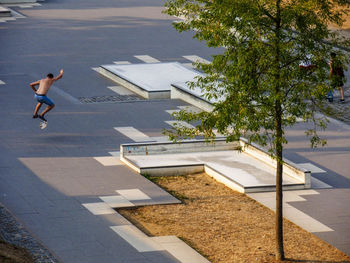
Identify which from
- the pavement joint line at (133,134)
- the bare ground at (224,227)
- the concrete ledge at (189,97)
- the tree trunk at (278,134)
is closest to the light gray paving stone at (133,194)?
the bare ground at (224,227)

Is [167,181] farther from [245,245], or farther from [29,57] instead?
[29,57]

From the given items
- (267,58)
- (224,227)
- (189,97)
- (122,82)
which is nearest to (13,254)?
(224,227)

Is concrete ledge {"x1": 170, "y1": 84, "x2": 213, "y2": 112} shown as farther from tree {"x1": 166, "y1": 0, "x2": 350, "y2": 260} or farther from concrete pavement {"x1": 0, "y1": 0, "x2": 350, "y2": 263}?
tree {"x1": 166, "y1": 0, "x2": 350, "y2": 260}

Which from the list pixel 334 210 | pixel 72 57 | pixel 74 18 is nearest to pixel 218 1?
pixel 334 210

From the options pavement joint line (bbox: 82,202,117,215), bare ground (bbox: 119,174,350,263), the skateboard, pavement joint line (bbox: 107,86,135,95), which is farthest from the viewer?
pavement joint line (bbox: 107,86,135,95)

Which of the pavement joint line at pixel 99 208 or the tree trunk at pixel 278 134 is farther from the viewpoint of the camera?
the pavement joint line at pixel 99 208

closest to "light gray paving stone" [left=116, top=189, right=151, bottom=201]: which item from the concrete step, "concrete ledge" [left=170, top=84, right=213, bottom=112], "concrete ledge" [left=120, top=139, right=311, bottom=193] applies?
"concrete ledge" [left=120, top=139, right=311, bottom=193]

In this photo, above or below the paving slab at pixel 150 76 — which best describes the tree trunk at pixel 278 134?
above

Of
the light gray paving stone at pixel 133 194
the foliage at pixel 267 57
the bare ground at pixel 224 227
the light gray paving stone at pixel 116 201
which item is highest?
the foliage at pixel 267 57

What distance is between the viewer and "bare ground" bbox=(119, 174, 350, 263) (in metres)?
14.8

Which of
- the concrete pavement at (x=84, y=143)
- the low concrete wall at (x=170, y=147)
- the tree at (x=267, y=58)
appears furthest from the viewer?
the low concrete wall at (x=170, y=147)

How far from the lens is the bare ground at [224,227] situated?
14805mm

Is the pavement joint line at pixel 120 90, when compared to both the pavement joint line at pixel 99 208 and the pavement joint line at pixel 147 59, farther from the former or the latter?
the pavement joint line at pixel 99 208

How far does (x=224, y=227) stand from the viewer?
52.7 ft
